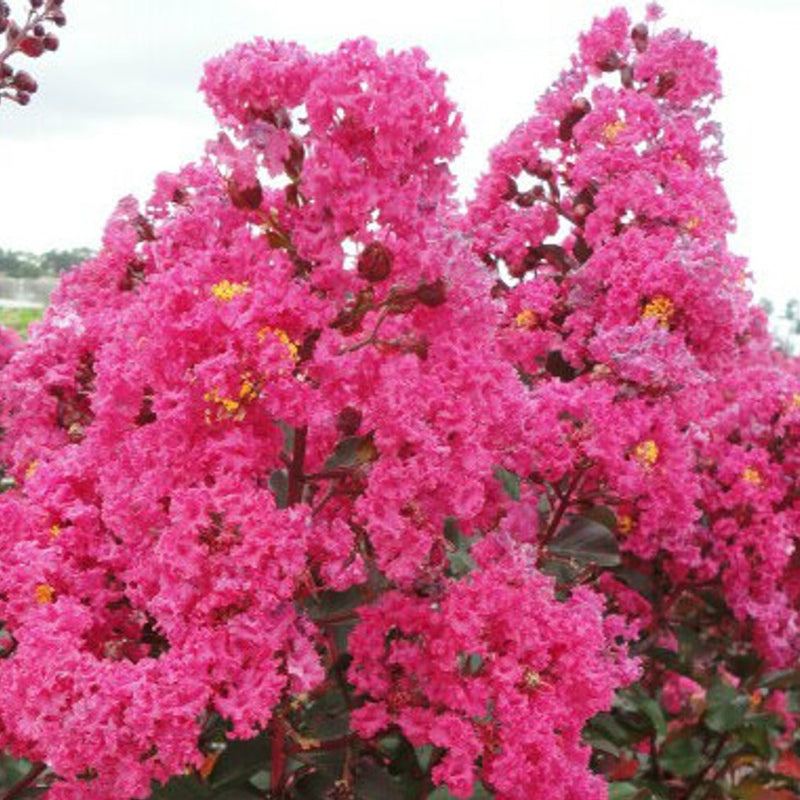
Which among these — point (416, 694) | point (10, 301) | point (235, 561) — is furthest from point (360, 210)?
point (10, 301)

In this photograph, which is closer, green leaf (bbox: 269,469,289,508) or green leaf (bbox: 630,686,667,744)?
green leaf (bbox: 269,469,289,508)

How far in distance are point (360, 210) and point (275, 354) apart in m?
0.23

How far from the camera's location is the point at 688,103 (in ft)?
9.48

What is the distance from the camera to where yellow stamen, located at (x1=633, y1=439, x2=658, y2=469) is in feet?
7.70

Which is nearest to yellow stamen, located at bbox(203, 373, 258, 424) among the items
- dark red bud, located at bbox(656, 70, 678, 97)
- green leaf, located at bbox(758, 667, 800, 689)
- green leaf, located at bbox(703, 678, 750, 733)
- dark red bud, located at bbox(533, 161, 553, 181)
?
dark red bud, located at bbox(533, 161, 553, 181)

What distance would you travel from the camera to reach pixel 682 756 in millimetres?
3262

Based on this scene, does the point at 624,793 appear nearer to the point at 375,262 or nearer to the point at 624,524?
the point at 624,524

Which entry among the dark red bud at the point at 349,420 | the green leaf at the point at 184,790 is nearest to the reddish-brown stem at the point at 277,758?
the green leaf at the point at 184,790

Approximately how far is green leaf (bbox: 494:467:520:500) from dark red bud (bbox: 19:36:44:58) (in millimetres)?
1245

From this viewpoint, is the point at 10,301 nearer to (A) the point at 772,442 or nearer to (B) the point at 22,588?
(A) the point at 772,442

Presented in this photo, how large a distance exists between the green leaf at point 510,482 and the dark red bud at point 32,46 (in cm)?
125

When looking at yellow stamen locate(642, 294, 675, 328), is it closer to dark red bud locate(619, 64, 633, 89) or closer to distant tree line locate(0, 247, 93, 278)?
dark red bud locate(619, 64, 633, 89)

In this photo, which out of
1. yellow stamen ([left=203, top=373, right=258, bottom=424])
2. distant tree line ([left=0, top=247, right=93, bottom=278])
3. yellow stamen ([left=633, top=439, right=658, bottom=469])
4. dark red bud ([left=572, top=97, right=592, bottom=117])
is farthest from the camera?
distant tree line ([left=0, top=247, right=93, bottom=278])

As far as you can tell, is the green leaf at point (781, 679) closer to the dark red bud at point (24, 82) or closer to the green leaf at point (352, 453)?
the green leaf at point (352, 453)
